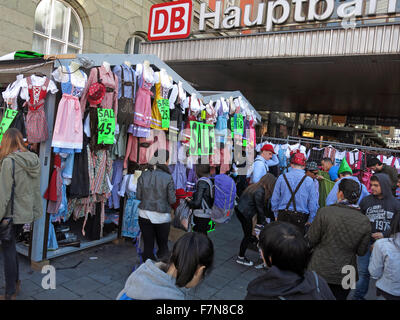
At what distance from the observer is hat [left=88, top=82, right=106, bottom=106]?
4.36 meters

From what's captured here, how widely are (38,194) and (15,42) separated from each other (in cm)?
684

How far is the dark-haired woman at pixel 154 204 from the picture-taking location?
417 cm

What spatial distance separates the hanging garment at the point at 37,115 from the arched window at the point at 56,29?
6500mm

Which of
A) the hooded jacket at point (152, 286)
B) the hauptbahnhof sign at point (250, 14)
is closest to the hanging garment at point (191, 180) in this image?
the hooded jacket at point (152, 286)

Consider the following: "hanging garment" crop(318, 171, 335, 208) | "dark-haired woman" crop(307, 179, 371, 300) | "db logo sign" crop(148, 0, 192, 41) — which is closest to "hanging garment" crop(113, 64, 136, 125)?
"dark-haired woman" crop(307, 179, 371, 300)

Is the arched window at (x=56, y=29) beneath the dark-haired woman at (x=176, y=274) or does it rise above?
above

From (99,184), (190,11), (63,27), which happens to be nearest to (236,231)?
(99,184)

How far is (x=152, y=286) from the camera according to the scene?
5.50 ft

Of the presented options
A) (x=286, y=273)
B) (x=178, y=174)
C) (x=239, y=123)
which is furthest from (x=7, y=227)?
(x=239, y=123)

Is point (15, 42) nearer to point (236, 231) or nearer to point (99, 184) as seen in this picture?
point (99, 184)

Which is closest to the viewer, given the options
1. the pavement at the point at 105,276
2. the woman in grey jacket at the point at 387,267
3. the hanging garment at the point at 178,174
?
the woman in grey jacket at the point at 387,267

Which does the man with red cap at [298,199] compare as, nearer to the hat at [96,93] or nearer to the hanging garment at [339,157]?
the hat at [96,93]

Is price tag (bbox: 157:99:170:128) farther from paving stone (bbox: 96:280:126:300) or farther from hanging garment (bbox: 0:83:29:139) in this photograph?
paving stone (bbox: 96:280:126:300)

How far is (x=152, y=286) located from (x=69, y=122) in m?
3.22
